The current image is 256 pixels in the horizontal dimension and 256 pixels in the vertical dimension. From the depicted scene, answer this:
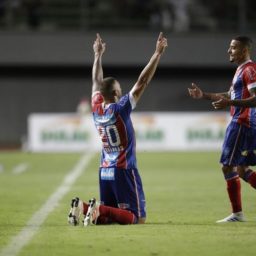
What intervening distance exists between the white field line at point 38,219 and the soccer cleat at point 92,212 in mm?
519

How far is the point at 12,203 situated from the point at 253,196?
142 inches

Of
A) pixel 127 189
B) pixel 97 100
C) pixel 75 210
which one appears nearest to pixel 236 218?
pixel 127 189

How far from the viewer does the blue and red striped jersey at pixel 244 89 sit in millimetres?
9086

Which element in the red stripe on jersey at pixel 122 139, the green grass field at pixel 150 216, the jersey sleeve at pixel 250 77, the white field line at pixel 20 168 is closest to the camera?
the green grass field at pixel 150 216

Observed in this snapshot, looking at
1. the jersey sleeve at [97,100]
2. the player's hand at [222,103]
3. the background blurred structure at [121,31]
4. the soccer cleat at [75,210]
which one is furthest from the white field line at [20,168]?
the player's hand at [222,103]

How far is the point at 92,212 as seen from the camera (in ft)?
28.1

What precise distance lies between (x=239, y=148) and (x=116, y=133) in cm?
138

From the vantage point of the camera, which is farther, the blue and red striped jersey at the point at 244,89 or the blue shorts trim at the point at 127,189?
the blue and red striped jersey at the point at 244,89

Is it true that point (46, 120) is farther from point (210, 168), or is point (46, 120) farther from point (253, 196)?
point (253, 196)

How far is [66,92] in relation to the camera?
3266 cm

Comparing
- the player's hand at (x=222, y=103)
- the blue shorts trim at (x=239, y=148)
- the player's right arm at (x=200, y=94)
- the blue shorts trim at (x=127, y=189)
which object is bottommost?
the blue shorts trim at (x=127, y=189)

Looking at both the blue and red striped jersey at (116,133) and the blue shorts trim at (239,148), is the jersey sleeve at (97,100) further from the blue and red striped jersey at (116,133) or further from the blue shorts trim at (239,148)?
the blue shorts trim at (239,148)

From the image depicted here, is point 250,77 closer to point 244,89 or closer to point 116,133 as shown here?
point 244,89

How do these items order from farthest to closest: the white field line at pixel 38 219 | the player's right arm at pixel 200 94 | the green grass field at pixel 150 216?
the player's right arm at pixel 200 94
the white field line at pixel 38 219
the green grass field at pixel 150 216
